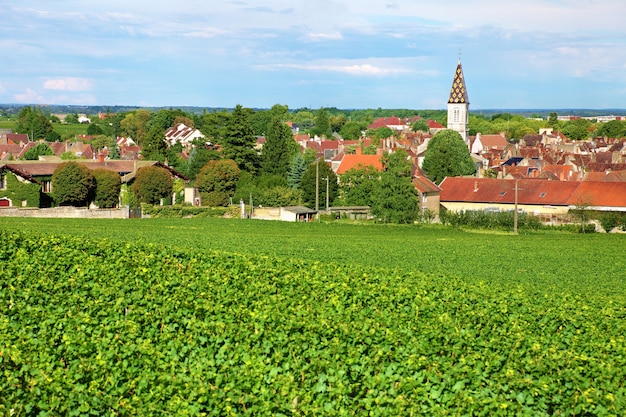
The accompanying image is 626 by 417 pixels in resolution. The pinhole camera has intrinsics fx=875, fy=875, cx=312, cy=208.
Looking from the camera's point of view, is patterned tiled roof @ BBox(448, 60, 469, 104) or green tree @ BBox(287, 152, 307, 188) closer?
green tree @ BBox(287, 152, 307, 188)

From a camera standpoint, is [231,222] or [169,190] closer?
[231,222]

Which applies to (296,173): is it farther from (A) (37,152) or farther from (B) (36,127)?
(B) (36,127)

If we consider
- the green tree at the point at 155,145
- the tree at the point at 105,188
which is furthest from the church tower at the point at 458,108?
the tree at the point at 105,188

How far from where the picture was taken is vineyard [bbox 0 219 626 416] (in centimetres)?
1193

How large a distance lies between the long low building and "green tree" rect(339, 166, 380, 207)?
21.6ft

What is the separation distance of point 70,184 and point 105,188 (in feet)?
13.0

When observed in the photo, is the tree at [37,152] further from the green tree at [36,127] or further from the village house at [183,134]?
the green tree at [36,127]

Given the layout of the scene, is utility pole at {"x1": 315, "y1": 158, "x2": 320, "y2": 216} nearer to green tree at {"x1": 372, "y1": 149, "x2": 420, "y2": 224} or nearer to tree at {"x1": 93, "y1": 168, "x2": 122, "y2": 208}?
green tree at {"x1": 372, "y1": 149, "x2": 420, "y2": 224}

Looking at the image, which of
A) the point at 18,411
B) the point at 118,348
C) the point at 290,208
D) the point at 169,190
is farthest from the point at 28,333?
the point at 169,190

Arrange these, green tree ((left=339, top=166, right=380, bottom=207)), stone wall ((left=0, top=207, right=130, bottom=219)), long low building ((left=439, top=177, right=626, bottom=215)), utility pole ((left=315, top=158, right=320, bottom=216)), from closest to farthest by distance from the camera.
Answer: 1. stone wall ((left=0, top=207, right=130, bottom=219))
2. long low building ((left=439, top=177, right=626, bottom=215))
3. utility pole ((left=315, top=158, right=320, bottom=216))
4. green tree ((left=339, top=166, right=380, bottom=207))

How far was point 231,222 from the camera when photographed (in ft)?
183

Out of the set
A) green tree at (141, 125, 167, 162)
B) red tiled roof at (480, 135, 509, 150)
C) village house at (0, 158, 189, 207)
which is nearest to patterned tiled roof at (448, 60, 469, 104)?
red tiled roof at (480, 135, 509, 150)

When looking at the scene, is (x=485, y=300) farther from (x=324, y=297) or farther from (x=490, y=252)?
(x=490, y=252)

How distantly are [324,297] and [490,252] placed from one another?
22.0m
